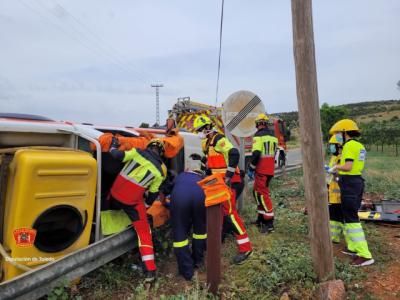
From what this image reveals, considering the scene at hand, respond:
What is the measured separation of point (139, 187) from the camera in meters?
4.20

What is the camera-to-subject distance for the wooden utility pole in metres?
3.54

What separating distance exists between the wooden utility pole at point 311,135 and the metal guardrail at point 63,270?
6.91 ft

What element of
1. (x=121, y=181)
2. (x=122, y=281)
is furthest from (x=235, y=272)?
(x=121, y=181)

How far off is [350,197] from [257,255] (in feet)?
4.70

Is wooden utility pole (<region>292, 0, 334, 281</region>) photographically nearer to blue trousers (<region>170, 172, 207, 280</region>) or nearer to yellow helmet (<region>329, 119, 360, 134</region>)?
blue trousers (<region>170, 172, 207, 280</region>)

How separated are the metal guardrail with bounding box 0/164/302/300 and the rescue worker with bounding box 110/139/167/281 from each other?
0.20 m

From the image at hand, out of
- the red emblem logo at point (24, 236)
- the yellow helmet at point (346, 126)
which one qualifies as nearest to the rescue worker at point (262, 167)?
the yellow helmet at point (346, 126)

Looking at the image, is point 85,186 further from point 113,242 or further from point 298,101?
point 298,101

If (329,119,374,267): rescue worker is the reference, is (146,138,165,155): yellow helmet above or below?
above

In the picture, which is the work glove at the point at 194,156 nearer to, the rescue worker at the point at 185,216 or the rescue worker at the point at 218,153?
the rescue worker at the point at 218,153

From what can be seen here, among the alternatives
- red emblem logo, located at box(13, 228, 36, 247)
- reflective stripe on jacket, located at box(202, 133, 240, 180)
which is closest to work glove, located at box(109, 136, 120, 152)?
red emblem logo, located at box(13, 228, 36, 247)

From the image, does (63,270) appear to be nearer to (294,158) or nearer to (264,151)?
(264,151)

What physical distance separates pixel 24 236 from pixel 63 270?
47 centimetres

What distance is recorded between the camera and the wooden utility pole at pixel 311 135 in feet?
11.6
